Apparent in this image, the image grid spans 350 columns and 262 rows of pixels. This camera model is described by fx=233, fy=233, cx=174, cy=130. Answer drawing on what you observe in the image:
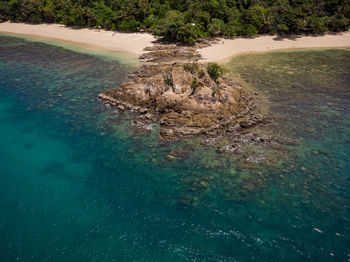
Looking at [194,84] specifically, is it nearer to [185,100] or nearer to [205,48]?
[185,100]

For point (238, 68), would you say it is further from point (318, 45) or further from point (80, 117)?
point (80, 117)

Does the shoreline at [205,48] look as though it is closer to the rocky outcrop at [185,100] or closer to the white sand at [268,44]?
the white sand at [268,44]

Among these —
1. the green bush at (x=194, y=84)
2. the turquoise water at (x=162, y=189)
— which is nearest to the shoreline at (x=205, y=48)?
the green bush at (x=194, y=84)

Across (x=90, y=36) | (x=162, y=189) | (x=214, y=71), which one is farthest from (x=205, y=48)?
(x=162, y=189)

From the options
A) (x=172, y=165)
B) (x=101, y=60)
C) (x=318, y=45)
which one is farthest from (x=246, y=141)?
(x=318, y=45)

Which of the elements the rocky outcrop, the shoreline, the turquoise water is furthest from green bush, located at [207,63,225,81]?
the shoreline

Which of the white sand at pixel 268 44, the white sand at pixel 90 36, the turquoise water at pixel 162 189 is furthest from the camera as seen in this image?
the white sand at pixel 90 36
